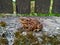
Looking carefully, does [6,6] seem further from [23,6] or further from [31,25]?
[31,25]

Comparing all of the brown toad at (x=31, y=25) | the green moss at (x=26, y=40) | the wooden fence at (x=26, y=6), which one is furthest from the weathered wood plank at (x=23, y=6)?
the green moss at (x=26, y=40)

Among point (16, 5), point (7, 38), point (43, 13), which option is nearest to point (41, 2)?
point (43, 13)

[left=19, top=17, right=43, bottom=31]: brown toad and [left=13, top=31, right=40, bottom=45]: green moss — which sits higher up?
[left=19, top=17, right=43, bottom=31]: brown toad

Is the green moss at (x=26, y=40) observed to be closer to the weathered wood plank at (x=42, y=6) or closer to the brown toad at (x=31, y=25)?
the brown toad at (x=31, y=25)

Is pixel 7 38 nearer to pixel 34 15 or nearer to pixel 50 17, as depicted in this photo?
pixel 34 15

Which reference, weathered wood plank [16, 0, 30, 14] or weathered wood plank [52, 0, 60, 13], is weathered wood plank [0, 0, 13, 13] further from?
weathered wood plank [52, 0, 60, 13]

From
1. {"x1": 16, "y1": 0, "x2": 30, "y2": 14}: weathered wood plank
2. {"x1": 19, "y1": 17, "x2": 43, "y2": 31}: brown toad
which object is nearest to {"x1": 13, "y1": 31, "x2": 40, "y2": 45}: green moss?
{"x1": 19, "y1": 17, "x2": 43, "y2": 31}: brown toad

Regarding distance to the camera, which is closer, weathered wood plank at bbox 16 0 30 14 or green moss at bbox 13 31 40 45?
green moss at bbox 13 31 40 45
